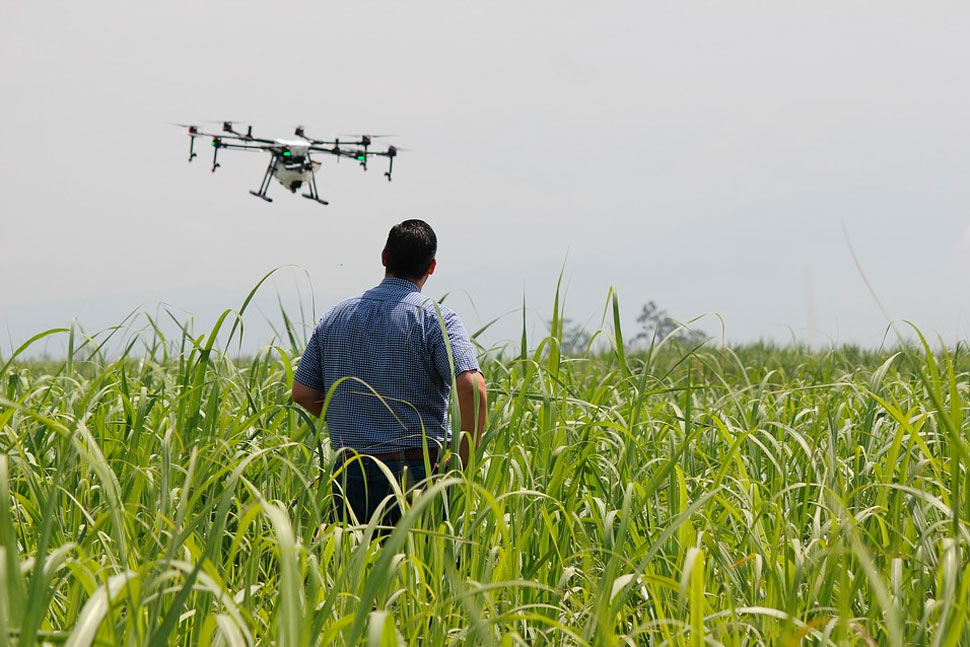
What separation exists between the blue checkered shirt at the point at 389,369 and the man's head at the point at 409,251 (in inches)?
4.5

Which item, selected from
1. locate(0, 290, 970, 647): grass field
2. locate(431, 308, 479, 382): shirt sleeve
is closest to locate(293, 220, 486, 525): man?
locate(431, 308, 479, 382): shirt sleeve

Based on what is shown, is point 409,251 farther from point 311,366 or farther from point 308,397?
point 308,397

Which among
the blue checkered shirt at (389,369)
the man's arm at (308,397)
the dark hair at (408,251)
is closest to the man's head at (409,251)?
the dark hair at (408,251)

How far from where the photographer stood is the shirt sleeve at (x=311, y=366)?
3.67m

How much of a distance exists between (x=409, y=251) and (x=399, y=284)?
14 cm

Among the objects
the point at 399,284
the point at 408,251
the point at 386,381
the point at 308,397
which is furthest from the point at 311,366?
the point at 408,251

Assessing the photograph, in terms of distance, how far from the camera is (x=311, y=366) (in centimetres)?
368

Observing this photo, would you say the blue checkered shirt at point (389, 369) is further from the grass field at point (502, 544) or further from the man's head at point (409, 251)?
the grass field at point (502, 544)

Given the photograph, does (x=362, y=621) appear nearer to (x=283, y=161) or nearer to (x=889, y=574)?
(x=889, y=574)

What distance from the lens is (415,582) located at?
2.27m

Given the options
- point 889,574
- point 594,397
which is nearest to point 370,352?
point 594,397

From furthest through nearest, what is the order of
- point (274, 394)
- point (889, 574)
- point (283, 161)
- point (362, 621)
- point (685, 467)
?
1. point (283, 161)
2. point (274, 394)
3. point (685, 467)
4. point (889, 574)
5. point (362, 621)

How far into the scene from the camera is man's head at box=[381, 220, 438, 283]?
3.66 meters

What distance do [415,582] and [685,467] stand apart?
1.28 m
